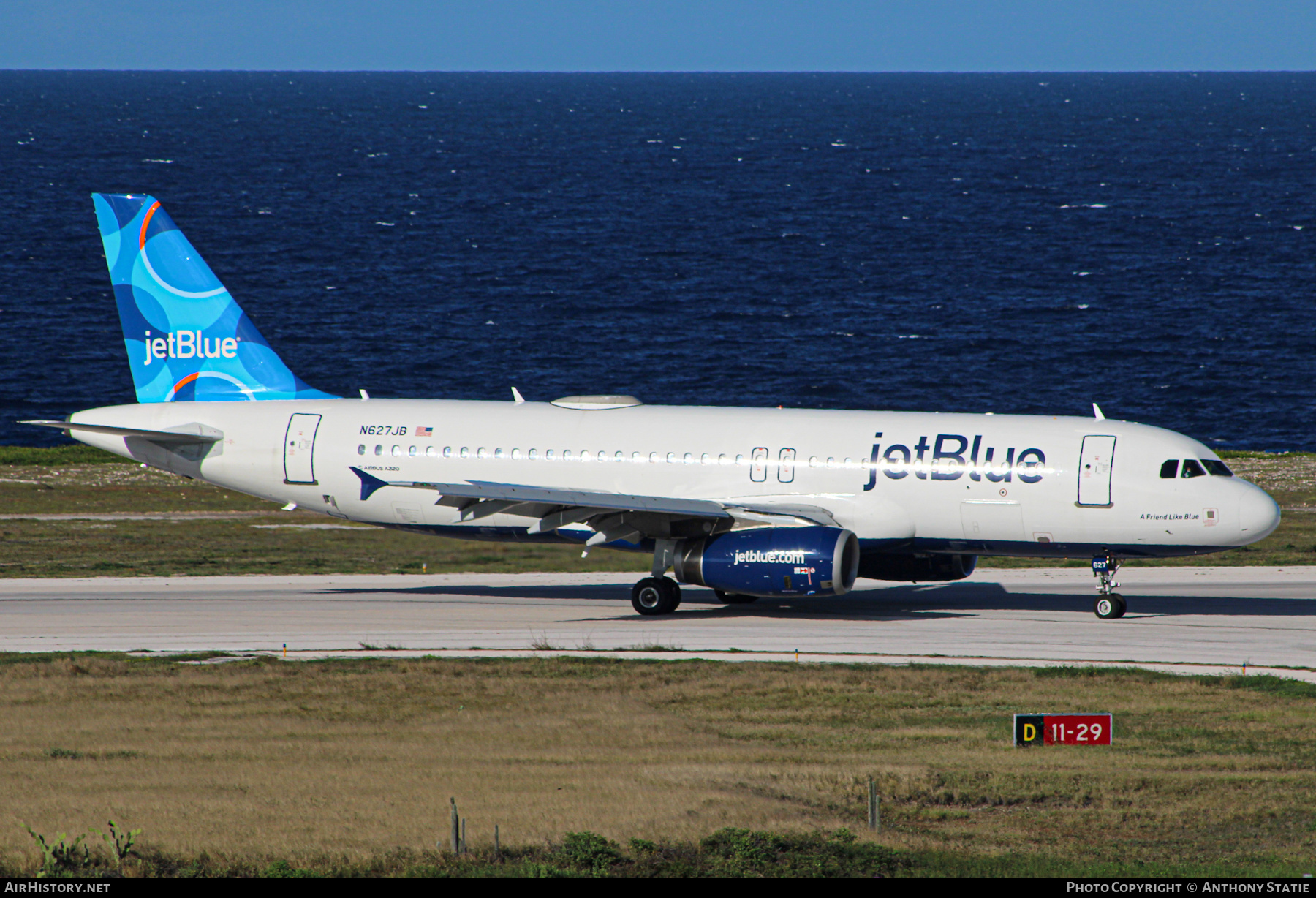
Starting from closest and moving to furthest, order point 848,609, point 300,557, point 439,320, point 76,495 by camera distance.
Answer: point 848,609
point 300,557
point 76,495
point 439,320

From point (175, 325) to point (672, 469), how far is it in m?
15.1

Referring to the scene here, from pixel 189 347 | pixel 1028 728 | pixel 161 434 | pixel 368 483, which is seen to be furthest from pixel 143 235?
pixel 1028 728

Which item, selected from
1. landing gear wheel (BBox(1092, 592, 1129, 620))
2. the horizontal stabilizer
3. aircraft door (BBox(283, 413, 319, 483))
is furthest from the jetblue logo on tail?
landing gear wheel (BBox(1092, 592, 1129, 620))

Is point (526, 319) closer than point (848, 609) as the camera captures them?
No

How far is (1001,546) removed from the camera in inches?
1391

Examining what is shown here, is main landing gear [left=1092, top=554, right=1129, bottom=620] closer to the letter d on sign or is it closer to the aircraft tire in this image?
the aircraft tire

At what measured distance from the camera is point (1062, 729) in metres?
22.1

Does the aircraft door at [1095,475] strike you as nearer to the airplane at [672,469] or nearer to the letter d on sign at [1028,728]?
the airplane at [672,469]

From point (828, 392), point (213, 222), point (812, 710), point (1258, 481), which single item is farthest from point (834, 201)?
point (812, 710)

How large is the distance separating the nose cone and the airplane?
51 mm

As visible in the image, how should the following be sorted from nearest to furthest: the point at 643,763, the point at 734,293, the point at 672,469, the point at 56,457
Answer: the point at 643,763 < the point at 672,469 < the point at 56,457 < the point at 734,293

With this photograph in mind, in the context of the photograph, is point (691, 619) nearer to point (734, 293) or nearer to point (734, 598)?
point (734, 598)

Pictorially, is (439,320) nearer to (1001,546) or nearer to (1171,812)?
(1001,546)

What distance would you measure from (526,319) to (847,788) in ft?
310
